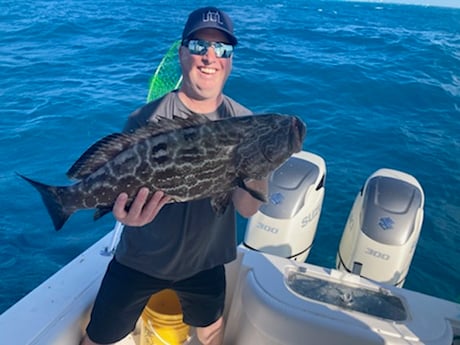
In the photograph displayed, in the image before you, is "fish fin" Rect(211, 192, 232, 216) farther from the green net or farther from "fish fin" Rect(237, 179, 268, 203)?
the green net

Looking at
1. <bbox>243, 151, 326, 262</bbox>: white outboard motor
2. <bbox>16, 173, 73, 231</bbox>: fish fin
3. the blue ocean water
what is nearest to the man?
<bbox>16, 173, 73, 231</bbox>: fish fin

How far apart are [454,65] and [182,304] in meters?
18.7

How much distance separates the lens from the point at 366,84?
1484 cm

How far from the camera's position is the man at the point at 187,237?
2631 millimetres

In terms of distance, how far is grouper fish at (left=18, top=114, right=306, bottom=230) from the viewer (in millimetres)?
2402

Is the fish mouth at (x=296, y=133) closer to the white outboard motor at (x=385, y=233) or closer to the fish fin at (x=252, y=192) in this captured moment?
the fish fin at (x=252, y=192)

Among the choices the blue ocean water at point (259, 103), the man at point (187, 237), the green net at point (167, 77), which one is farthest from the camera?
the blue ocean water at point (259, 103)

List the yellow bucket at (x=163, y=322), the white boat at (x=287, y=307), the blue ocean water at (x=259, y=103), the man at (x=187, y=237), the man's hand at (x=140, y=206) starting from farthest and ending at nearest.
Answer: the blue ocean water at (x=259, y=103) → the yellow bucket at (x=163, y=322) → the white boat at (x=287, y=307) → the man at (x=187, y=237) → the man's hand at (x=140, y=206)

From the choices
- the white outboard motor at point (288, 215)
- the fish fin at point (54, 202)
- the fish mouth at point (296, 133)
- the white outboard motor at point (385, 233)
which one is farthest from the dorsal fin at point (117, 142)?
the white outboard motor at point (385, 233)

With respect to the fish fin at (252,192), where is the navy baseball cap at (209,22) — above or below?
above

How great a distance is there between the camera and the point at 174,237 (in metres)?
2.84

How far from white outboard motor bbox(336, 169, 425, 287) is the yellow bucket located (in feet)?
6.80

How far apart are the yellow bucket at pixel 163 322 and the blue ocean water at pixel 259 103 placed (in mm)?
3530

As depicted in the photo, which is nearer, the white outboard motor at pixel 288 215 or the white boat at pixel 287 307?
the white boat at pixel 287 307
